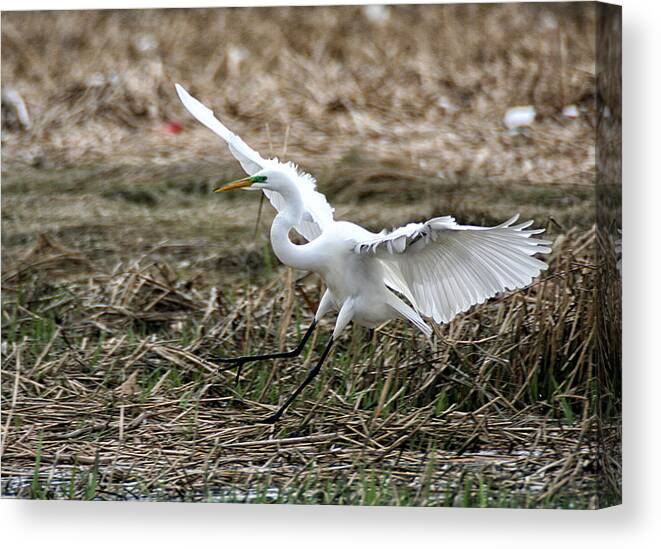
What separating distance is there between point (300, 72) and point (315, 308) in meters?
1.20

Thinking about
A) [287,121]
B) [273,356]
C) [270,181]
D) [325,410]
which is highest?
[287,121]

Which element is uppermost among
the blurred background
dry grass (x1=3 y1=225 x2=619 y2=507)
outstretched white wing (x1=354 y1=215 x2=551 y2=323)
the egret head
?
the blurred background

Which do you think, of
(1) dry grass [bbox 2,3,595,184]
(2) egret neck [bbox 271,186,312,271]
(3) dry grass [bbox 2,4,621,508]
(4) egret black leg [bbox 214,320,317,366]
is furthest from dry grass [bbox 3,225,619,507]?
(1) dry grass [bbox 2,3,595,184]

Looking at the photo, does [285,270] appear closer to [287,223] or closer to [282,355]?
[282,355]

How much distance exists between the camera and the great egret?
138 inches

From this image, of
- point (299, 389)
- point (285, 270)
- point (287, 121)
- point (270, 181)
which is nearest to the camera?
point (270, 181)

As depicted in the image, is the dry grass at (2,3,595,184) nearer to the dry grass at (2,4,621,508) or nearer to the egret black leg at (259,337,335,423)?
the dry grass at (2,4,621,508)

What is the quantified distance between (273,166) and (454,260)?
55cm

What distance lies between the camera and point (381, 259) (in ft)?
12.4

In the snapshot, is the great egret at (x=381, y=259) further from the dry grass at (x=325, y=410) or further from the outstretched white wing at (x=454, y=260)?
the dry grass at (x=325, y=410)

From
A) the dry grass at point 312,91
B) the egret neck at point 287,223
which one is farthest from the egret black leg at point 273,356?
the dry grass at point 312,91

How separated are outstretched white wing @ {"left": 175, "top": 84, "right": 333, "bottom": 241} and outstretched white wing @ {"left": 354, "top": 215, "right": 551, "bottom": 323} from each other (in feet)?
0.83

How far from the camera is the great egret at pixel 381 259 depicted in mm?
3500

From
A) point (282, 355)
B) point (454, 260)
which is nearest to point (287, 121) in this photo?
point (282, 355)
